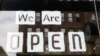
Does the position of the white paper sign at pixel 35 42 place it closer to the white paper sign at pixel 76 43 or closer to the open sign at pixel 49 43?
the open sign at pixel 49 43

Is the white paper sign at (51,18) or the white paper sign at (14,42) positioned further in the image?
the white paper sign at (51,18)

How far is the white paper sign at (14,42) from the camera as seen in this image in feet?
13.2

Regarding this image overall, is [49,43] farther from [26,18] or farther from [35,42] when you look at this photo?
[26,18]

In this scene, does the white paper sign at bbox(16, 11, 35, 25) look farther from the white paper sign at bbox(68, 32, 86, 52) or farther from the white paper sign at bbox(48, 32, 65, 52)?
the white paper sign at bbox(68, 32, 86, 52)

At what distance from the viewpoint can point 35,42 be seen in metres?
4.04

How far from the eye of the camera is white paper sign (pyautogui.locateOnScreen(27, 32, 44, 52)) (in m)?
4.02

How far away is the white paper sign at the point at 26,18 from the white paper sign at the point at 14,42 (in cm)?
23

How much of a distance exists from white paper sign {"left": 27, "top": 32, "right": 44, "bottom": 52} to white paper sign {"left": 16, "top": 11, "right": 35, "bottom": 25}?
250mm

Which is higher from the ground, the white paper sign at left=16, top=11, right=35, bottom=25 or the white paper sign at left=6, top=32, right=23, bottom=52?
the white paper sign at left=16, top=11, right=35, bottom=25

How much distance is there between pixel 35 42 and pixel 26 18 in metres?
0.44

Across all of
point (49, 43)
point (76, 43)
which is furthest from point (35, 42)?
point (76, 43)

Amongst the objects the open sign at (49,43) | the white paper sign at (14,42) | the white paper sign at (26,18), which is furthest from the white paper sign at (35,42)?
the white paper sign at (26,18)

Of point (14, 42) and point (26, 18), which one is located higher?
point (26, 18)

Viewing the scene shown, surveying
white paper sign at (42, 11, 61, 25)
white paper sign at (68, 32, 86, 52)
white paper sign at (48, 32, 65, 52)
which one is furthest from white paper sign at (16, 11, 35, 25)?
white paper sign at (68, 32, 86, 52)
